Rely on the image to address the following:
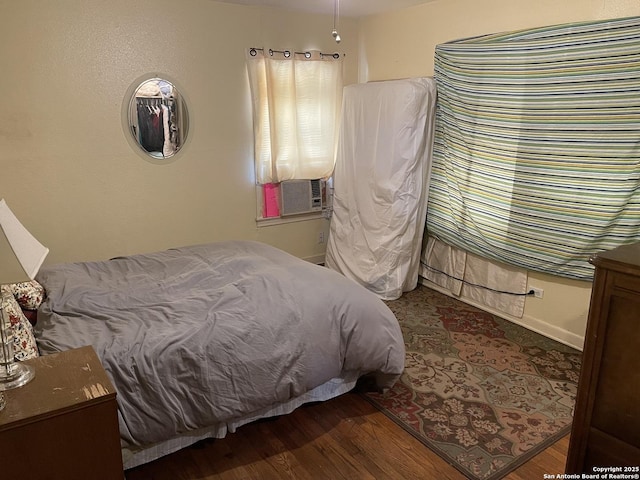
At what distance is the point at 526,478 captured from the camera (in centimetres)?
200

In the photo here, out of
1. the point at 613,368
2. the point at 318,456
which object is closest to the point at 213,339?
the point at 318,456

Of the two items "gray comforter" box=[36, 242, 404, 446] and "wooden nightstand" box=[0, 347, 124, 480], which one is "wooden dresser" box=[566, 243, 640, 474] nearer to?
"gray comforter" box=[36, 242, 404, 446]

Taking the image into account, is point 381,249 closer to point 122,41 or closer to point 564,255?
point 564,255

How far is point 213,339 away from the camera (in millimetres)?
2045

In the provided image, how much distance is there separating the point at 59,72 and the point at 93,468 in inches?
112

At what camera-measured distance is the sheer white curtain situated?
402 cm

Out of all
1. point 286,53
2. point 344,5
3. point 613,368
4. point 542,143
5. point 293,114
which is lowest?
point 613,368

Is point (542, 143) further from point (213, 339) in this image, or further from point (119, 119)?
point (119, 119)

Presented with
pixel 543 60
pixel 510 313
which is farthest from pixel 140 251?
pixel 543 60

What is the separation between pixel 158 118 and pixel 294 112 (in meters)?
1.19

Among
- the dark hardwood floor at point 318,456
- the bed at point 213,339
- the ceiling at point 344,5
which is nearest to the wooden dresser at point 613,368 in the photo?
the dark hardwood floor at point 318,456

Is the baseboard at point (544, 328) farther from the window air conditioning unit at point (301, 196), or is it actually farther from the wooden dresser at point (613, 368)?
the wooden dresser at point (613, 368)

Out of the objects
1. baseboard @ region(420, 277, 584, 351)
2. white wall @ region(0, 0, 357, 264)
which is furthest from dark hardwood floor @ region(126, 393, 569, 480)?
white wall @ region(0, 0, 357, 264)

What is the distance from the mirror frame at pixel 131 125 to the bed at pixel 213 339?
1.16m
